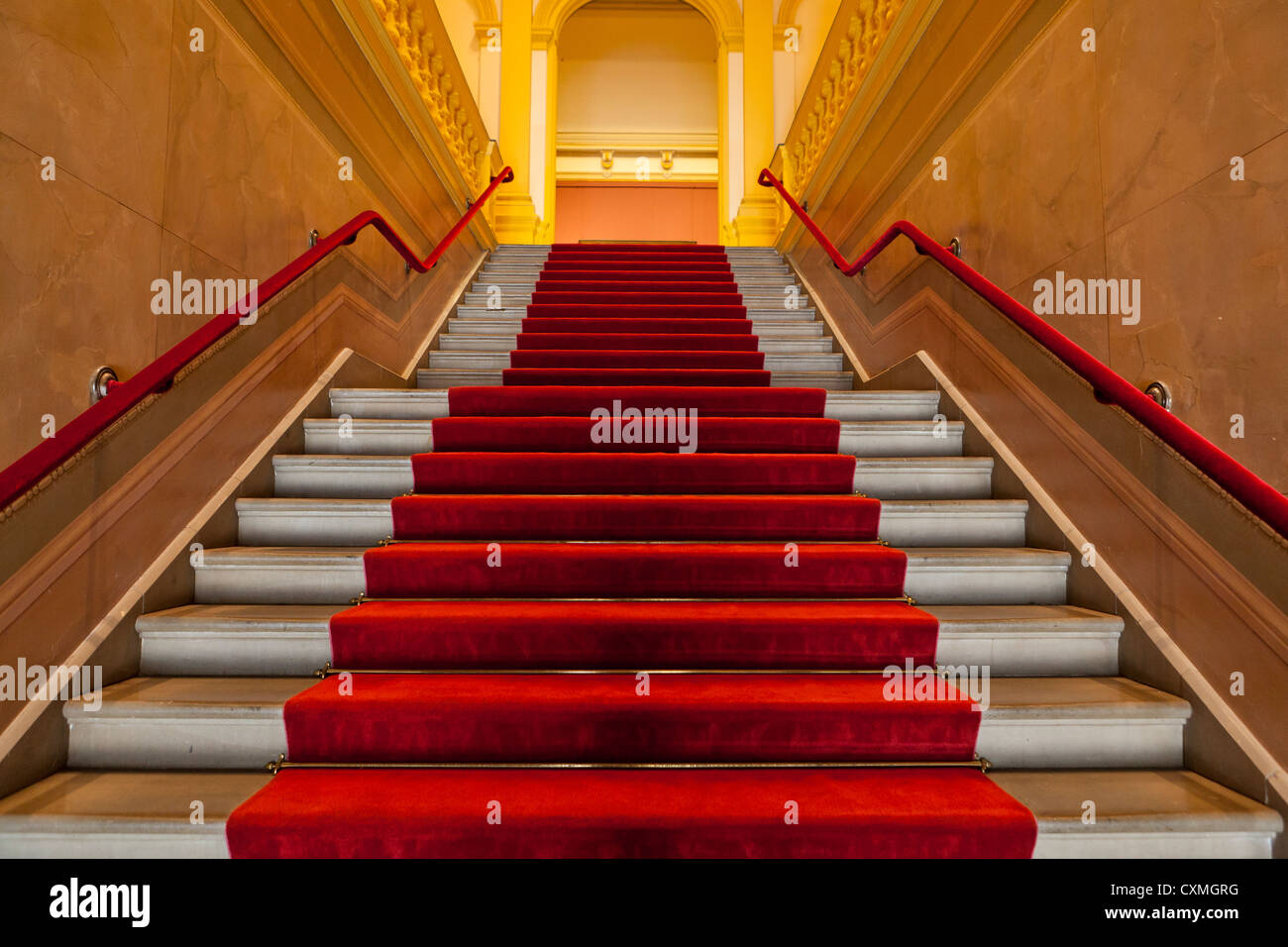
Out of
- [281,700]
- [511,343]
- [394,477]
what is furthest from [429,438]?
[511,343]

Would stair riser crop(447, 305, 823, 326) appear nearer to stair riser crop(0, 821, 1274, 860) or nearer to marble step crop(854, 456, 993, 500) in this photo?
marble step crop(854, 456, 993, 500)

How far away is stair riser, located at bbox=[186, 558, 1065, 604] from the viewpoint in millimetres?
1976

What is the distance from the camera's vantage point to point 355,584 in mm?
1993

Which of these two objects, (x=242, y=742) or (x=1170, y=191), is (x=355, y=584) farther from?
(x=1170, y=191)

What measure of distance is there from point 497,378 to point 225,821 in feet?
7.93

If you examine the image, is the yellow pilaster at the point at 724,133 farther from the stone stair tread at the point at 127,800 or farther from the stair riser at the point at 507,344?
the stone stair tread at the point at 127,800

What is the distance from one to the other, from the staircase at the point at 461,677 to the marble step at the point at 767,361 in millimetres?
985

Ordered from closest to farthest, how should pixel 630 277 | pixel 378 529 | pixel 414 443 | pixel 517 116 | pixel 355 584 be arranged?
pixel 355 584
pixel 378 529
pixel 414 443
pixel 630 277
pixel 517 116

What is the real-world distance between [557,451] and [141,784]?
1.62 meters

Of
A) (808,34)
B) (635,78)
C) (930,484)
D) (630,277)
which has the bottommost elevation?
(930,484)

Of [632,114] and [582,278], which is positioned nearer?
[582,278]

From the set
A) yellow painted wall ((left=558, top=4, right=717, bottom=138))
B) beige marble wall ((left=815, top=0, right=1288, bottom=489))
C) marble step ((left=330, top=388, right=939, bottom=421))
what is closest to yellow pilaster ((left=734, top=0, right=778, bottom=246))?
yellow painted wall ((left=558, top=4, right=717, bottom=138))
